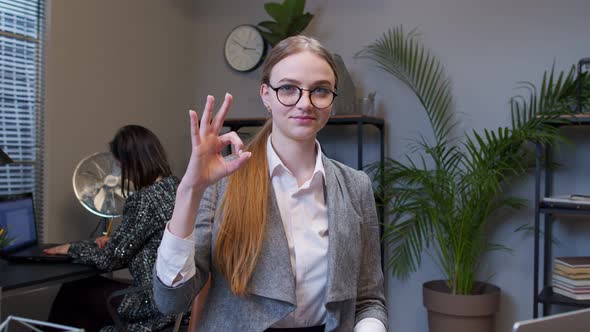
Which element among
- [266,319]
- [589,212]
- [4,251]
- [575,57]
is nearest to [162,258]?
[266,319]

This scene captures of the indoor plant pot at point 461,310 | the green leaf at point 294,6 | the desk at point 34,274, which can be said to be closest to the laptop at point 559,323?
the desk at point 34,274

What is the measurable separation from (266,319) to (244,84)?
11.4 feet

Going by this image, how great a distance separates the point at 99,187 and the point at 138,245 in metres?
0.64

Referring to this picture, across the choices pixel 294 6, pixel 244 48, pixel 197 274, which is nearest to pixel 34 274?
pixel 197 274

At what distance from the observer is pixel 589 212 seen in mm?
3195

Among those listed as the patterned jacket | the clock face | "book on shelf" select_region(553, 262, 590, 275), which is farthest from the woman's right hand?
the clock face

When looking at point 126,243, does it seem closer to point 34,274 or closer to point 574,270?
point 34,274

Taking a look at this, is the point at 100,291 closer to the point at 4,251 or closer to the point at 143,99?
the point at 4,251

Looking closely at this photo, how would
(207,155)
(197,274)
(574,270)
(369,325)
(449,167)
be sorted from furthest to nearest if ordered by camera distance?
(449,167), (574,270), (369,325), (197,274), (207,155)

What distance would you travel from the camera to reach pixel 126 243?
2.71 m

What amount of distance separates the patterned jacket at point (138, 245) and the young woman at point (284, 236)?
1.43 meters

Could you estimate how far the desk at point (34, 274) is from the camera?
224 cm

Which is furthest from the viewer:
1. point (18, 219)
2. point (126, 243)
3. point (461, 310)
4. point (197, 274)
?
point (461, 310)

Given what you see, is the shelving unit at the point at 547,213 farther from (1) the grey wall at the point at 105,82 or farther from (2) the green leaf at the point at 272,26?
(1) the grey wall at the point at 105,82
